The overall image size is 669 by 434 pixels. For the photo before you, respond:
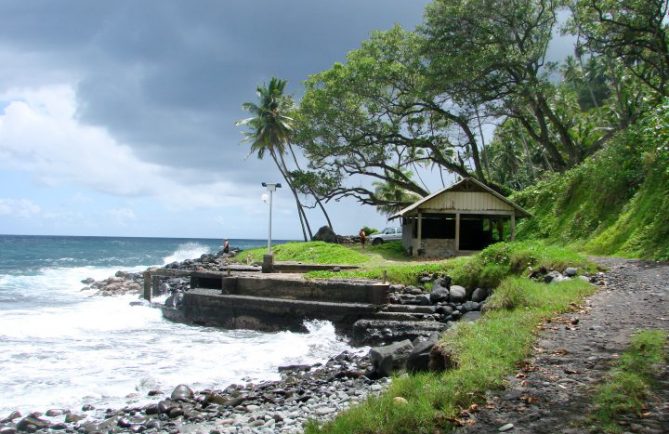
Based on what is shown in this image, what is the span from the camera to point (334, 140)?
3697cm

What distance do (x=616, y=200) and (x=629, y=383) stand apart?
17333 millimetres

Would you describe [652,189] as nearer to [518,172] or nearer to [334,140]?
[334,140]

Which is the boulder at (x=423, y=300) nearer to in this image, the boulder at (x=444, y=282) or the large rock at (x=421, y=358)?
the boulder at (x=444, y=282)

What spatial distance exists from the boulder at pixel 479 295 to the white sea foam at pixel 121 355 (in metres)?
3.59

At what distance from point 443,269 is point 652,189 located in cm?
673

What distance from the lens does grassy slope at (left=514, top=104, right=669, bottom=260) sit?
609 inches

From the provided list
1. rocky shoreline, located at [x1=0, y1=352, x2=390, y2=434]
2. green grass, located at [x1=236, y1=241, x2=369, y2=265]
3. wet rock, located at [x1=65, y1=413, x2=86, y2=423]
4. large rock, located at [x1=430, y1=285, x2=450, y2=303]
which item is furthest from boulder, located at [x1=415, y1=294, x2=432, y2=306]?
wet rock, located at [x1=65, y1=413, x2=86, y2=423]

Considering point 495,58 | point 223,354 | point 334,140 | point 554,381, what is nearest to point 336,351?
point 223,354

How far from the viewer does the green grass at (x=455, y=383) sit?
5090mm

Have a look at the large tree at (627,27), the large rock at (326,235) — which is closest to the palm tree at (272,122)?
the large rock at (326,235)

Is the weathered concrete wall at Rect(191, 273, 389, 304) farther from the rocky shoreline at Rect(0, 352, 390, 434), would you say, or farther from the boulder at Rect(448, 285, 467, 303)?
the rocky shoreline at Rect(0, 352, 390, 434)

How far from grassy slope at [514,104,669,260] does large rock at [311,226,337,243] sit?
51.2 feet

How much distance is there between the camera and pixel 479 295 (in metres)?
14.5

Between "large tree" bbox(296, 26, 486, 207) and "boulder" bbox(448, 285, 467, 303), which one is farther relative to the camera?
"large tree" bbox(296, 26, 486, 207)
